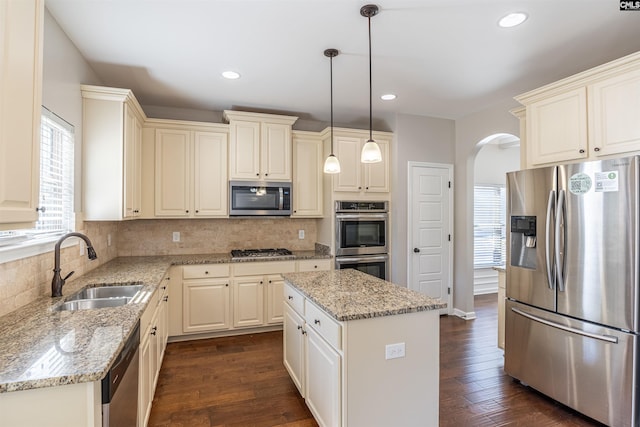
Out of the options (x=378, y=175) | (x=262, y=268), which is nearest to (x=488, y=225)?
(x=378, y=175)

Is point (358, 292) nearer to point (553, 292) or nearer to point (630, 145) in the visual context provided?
point (553, 292)

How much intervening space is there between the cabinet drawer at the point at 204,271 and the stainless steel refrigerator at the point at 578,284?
2836mm

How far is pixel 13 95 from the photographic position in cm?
119

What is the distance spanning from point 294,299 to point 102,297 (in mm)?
1392

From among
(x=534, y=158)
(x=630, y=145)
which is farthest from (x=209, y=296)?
(x=630, y=145)

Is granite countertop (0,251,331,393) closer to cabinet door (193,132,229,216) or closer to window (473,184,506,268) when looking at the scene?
cabinet door (193,132,229,216)

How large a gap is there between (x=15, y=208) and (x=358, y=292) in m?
1.74

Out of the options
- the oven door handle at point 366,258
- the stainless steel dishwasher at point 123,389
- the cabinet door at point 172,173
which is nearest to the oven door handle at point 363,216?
the oven door handle at point 366,258

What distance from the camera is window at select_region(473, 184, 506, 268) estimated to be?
18.9ft

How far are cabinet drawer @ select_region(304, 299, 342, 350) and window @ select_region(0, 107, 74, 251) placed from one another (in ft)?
5.64

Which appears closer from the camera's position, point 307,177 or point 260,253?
point 260,253

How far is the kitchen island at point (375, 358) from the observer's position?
172 centimetres

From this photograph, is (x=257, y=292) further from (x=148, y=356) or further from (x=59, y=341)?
(x=59, y=341)

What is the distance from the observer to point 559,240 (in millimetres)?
2316
